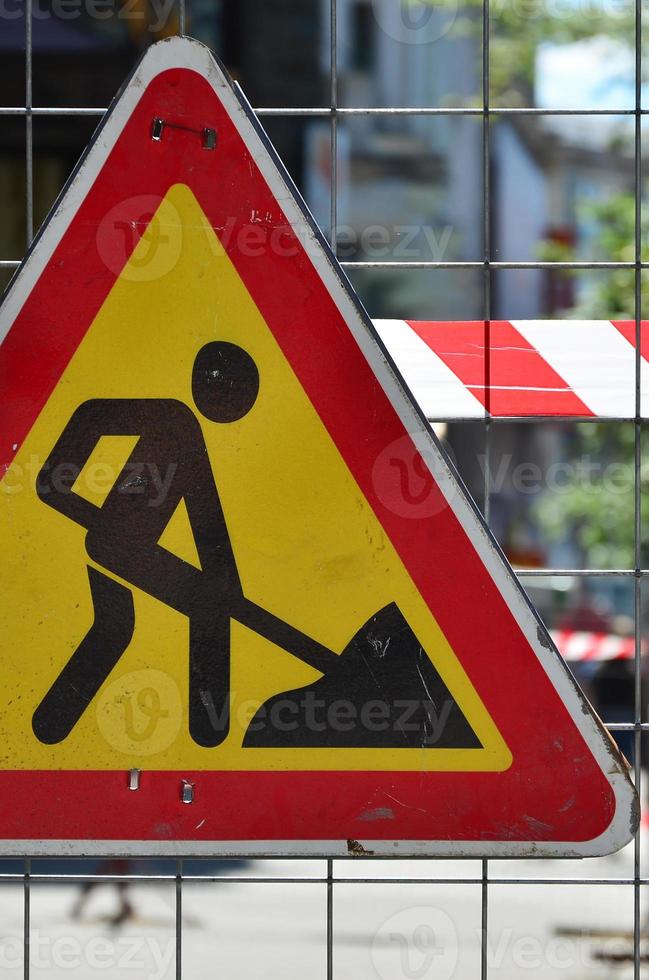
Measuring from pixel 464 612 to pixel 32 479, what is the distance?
1.29 ft

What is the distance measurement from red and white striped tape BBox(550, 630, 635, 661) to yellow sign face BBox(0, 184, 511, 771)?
5.62 meters

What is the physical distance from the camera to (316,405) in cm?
97

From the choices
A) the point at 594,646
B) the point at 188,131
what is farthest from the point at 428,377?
the point at 594,646

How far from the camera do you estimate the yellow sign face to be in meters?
0.96

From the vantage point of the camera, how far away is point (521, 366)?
1357 mm

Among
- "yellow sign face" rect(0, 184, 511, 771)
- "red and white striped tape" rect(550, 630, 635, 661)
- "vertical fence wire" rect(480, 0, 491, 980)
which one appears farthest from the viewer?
"red and white striped tape" rect(550, 630, 635, 661)

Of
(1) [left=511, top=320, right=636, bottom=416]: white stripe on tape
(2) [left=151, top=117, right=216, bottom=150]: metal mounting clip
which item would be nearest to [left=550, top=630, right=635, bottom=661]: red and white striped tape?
(1) [left=511, top=320, right=636, bottom=416]: white stripe on tape

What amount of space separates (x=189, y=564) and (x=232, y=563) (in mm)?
37

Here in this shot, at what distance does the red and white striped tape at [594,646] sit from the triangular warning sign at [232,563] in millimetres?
5577

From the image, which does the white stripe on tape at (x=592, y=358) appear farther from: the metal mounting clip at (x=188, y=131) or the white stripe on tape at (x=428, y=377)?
the metal mounting clip at (x=188, y=131)

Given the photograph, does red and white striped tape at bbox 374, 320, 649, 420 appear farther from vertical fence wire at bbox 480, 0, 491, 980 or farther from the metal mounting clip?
the metal mounting clip

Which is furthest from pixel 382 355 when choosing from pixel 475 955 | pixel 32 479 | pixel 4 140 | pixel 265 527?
pixel 4 140

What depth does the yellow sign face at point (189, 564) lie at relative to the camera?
959mm

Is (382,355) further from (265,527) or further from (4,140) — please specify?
(4,140)
